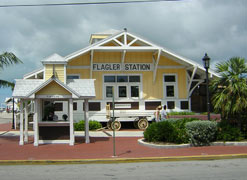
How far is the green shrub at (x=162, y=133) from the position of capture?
41.7 ft

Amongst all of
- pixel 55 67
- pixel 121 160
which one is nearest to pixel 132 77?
pixel 55 67

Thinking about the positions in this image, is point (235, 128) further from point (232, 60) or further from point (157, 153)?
point (157, 153)

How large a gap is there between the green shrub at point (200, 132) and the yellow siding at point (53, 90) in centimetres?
583

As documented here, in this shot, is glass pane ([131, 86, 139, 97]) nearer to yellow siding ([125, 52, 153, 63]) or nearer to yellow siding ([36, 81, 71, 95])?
yellow siding ([125, 52, 153, 63])

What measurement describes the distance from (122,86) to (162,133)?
8884 mm

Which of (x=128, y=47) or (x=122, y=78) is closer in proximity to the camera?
(x=128, y=47)

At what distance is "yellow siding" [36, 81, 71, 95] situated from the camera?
528 inches

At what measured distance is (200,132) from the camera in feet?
40.7

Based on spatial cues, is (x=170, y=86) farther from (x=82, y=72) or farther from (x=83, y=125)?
(x=83, y=125)

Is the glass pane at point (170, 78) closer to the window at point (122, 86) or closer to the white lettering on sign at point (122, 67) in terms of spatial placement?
the white lettering on sign at point (122, 67)

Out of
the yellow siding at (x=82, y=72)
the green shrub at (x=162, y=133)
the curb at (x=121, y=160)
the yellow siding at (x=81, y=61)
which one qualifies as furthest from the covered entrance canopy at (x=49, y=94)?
the yellow siding at (x=81, y=61)

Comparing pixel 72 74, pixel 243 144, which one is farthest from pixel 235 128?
pixel 72 74

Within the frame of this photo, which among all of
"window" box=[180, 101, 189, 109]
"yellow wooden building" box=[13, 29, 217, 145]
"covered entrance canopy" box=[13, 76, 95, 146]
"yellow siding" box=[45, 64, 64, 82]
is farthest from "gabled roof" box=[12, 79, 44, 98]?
"window" box=[180, 101, 189, 109]

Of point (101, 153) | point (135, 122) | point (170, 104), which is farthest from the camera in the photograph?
point (170, 104)
